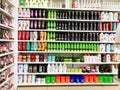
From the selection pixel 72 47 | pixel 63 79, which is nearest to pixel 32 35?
pixel 72 47

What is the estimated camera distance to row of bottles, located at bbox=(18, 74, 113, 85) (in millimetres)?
5957

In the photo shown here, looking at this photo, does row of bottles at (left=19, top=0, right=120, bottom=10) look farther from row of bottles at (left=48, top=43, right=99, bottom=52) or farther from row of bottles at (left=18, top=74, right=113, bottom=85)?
row of bottles at (left=18, top=74, right=113, bottom=85)

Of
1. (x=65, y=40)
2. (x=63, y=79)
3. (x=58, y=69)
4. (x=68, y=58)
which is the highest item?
(x=65, y=40)

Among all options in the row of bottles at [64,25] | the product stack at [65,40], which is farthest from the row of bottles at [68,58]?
the row of bottles at [64,25]

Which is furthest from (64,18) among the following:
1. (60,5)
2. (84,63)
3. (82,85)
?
(82,85)

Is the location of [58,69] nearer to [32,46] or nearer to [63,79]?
[63,79]

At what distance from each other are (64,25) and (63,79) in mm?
1421

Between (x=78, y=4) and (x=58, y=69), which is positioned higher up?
(x=78, y=4)

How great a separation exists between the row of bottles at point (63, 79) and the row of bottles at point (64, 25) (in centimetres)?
126

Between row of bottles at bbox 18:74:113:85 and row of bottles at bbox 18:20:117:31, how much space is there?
1.26 metres

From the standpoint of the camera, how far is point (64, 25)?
19.7ft

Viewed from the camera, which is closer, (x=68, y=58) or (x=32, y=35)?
(x=32, y=35)

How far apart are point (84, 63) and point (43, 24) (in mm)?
1493

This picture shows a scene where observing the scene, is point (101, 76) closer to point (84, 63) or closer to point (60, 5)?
point (84, 63)
